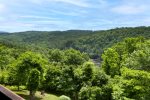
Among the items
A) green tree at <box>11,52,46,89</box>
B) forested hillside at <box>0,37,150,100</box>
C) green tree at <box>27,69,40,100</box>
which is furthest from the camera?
green tree at <box>11,52,46,89</box>

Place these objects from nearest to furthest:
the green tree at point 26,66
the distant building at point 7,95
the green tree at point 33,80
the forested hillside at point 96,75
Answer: the distant building at point 7,95
the forested hillside at point 96,75
the green tree at point 33,80
the green tree at point 26,66

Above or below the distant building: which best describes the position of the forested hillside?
below

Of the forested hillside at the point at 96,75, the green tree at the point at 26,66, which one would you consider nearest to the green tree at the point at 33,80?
the forested hillside at the point at 96,75

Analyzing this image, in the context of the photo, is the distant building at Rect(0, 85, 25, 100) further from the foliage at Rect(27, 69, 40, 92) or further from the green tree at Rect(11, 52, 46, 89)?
the green tree at Rect(11, 52, 46, 89)

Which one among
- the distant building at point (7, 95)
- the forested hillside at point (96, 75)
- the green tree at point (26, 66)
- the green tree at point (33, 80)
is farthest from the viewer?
the green tree at point (26, 66)

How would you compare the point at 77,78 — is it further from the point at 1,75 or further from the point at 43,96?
the point at 1,75

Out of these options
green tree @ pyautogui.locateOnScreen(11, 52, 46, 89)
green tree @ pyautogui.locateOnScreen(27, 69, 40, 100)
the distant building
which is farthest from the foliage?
the distant building

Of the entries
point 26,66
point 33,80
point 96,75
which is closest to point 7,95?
point 96,75

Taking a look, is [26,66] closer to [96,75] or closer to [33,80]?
[33,80]

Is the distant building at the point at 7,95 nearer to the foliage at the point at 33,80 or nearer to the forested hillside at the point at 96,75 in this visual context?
the forested hillside at the point at 96,75

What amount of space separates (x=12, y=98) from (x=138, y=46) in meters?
54.4

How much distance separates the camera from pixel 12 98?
5.12m

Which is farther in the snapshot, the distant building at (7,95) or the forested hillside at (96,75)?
the forested hillside at (96,75)

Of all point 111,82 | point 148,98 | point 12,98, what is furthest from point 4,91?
point 111,82
